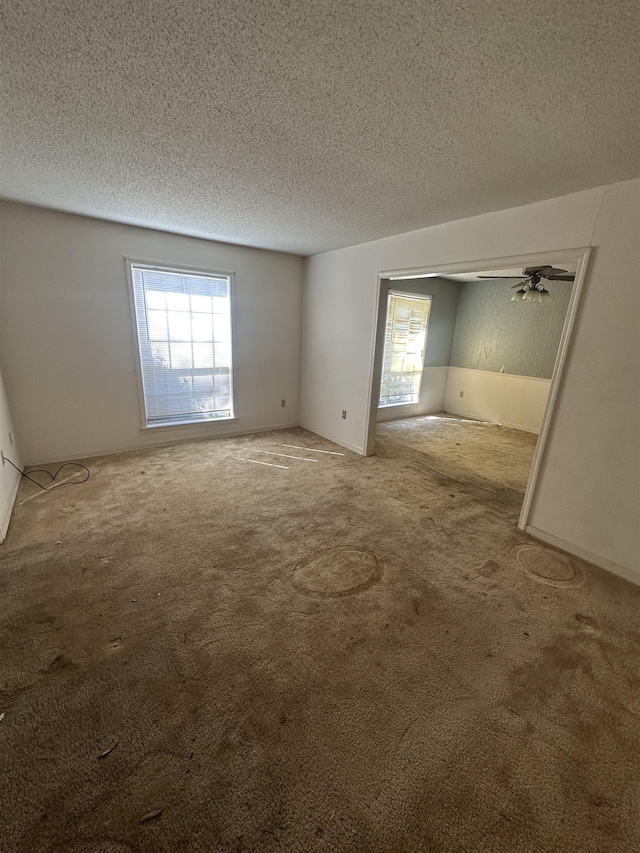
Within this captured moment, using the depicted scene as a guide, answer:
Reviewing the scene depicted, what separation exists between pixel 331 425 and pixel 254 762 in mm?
3598

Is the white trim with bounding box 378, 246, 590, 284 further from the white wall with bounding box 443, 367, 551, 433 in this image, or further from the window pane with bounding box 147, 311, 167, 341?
the white wall with bounding box 443, 367, 551, 433

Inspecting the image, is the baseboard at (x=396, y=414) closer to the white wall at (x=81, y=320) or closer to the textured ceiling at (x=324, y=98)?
the white wall at (x=81, y=320)

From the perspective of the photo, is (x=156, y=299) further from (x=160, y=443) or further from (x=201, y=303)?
(x=160, y=443)

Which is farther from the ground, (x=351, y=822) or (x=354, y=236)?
(x=354, y=236)

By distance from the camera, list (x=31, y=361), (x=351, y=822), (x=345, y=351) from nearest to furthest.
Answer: (x=351, y=822), (x=31, y=361), (x=345, y=351)

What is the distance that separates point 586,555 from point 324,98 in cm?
305

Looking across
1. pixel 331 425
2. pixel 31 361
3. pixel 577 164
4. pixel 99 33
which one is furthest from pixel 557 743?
pixel 31 361

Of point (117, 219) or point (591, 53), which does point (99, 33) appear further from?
point (117, 219)

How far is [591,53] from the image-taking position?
111 cm

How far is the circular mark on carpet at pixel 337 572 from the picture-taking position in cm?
197

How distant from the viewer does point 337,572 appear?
82.9 inches

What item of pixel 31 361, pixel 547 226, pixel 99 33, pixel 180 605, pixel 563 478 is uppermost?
pixel 99 33

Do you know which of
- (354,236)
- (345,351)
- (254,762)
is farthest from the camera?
(345,351)

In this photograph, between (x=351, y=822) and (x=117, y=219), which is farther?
(x=117, y=219)
